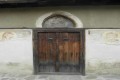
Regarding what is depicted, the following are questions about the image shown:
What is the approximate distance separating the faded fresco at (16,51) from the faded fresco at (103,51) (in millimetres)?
2199

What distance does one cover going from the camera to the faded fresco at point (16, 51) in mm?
8562

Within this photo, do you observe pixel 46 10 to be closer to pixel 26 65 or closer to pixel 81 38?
pixel 81 38

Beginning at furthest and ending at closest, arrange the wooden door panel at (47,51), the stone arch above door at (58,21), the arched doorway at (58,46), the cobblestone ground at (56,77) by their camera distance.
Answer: the wooden door panel at (47,51) < the arched doorway at (58,46) < the stone arch above door at (58,21) < the cobblestone ground at (56,77)

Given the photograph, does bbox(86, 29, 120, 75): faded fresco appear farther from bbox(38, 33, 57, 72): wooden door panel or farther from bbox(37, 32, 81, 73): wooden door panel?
bbox(38, 33, 57, 72): wooden door panel

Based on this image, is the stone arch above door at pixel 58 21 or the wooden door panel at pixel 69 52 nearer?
the stone arch above door at pixel 58 21

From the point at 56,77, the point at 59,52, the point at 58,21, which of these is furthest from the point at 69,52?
the point at 58,21

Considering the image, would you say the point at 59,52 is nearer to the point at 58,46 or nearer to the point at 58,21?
the point at 58,46

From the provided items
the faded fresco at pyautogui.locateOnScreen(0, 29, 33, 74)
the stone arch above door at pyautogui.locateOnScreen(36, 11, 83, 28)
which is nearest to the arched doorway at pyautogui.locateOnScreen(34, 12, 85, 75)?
the stone arch above door at pyautogui.locateOnScreen(36, 11, 83, 28)

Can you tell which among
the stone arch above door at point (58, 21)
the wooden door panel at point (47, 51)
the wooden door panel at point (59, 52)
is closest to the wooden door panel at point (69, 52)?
the wooden door panel at point (59, 52)

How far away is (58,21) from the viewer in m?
8.62

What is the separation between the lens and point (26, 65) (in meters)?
8.70

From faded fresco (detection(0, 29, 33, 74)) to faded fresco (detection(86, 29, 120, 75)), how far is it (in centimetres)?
220

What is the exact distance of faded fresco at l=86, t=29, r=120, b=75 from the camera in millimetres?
8438

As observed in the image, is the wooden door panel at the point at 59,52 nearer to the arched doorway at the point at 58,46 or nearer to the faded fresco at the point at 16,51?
the arched doorway at the point at 58,46
